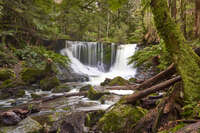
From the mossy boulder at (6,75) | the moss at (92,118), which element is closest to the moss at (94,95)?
the moss at (92,118)

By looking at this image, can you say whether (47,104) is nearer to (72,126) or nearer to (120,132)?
(72,126)

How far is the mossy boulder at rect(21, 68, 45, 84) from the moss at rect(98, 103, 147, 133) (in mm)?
7342

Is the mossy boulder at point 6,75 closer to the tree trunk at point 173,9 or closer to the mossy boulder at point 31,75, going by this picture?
the mossy boulder at point 31,75

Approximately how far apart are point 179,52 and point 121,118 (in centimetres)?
163

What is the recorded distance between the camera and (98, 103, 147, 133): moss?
10.0 feet

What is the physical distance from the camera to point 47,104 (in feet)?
20.1

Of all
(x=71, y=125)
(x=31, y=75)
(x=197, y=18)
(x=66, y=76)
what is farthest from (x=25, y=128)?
(x=197, y=18)

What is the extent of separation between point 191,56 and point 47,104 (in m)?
5.28

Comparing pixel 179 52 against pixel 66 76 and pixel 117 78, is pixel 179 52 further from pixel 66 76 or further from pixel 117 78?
pixel 66 76

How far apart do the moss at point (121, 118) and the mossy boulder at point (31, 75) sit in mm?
7342

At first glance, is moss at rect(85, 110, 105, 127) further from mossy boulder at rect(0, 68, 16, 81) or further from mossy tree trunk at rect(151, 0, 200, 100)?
mossy boulder at rect(0, 68, 16, 81)

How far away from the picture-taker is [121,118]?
3.15m

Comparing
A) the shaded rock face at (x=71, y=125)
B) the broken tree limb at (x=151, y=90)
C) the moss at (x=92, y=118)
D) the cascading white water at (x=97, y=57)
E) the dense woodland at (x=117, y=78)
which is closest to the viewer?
the dense woodland at (x=117, y=78)

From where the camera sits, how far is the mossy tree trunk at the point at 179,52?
2.23m
